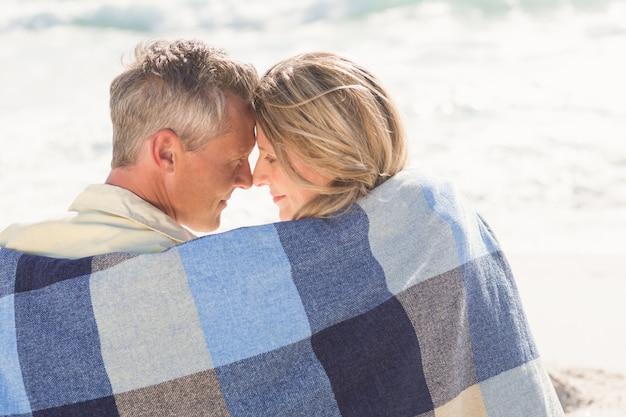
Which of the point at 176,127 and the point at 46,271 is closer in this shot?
the point at 46,271

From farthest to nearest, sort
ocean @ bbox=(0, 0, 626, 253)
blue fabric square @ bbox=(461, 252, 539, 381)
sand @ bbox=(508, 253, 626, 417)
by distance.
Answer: ocean @ bbox=(0, 0, 626, 253) → sand @ bbox=(508, 253, 626, 417) → blue fabric square @ bbox=(461, 252, 539, 381)

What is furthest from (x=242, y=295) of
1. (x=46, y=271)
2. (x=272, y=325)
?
(x=46, y=271)

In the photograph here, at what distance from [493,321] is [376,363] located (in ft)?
0.93

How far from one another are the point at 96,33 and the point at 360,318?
1329 centimetres

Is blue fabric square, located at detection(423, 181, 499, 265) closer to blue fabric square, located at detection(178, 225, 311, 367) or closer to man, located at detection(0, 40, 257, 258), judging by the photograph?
blue fabric square, located at detection(178, 225, 311, 367)

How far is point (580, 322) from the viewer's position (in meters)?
4.13

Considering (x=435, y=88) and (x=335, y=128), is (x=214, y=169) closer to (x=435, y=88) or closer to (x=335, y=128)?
(x=335, y=128)

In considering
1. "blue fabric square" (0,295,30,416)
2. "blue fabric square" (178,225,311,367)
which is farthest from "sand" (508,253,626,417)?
"blue fabric square" (0,295,30,416)

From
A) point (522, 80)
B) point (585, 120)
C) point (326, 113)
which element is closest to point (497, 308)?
point (326, 113)

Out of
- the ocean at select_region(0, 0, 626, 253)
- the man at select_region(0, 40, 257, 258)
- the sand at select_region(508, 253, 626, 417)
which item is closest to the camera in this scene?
the man at select_region(0, 40, 257, 258)

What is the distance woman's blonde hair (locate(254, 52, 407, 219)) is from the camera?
6.20 ft

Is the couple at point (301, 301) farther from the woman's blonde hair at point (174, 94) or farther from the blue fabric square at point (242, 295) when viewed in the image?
the woman's blonde hair at point (174, 94)

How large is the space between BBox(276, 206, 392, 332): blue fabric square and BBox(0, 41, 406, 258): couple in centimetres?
8

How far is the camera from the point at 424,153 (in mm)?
8016
